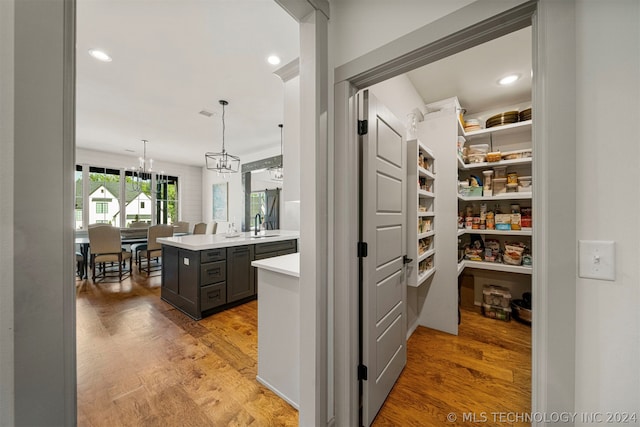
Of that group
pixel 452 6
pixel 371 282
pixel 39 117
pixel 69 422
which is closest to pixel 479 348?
pixel 371 282

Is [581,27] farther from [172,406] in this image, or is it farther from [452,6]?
[172,406]

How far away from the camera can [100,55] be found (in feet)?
7.84

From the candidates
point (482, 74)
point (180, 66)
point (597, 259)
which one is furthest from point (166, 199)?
point (597, 259)

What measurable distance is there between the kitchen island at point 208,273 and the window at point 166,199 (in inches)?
180

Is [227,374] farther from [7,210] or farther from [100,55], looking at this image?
[100,55]

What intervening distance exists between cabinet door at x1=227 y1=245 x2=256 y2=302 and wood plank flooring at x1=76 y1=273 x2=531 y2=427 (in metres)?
0.39

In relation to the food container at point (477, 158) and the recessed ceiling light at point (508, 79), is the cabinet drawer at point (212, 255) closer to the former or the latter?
the food container at point (477, 158)

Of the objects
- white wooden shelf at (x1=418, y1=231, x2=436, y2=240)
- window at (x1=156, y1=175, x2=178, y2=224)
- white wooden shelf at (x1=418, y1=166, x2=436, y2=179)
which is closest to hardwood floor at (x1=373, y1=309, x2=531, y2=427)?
white wooden shelf at (x1=418, y1=231, x2=436, y2=240)

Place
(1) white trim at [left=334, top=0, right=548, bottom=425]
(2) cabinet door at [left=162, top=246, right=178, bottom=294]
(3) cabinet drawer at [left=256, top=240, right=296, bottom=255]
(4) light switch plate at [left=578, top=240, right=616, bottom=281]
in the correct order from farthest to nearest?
(3) cabinet drawer at [left=256, top=240, right=296, bottom=255], (2) cabinet door at [left=162, top=246, right=178, bottom=294], (1) white trim at [left=334, top=0, right=548, bottom=425], (4) light switch plate at [left=578, top=240, right=616, bottom=281]

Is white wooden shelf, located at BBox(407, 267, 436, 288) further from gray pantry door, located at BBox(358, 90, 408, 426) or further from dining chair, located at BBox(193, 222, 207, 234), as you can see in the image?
dining chair, located at BBox(193, 222, 207, 234)

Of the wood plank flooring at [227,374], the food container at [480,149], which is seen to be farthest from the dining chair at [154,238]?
the food container at [480,149]

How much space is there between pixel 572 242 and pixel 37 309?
1.47 metres

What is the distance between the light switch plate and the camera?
→ 738 millimetres

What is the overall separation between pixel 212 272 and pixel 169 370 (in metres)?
1.19
